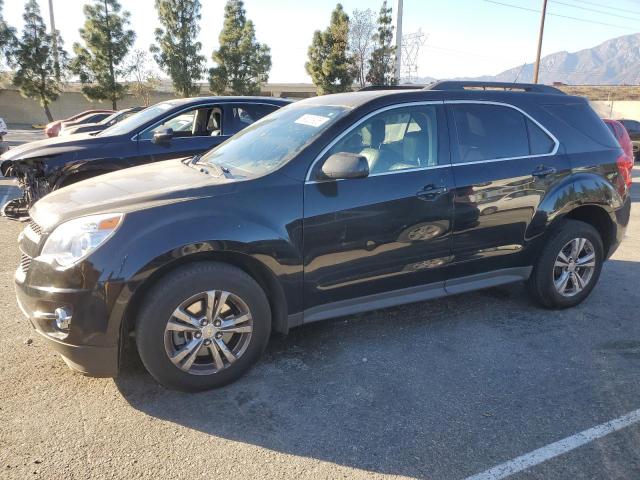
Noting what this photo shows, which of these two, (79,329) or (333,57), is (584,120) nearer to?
(79,329)

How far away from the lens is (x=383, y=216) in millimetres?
3488

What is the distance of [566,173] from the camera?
4.27 m

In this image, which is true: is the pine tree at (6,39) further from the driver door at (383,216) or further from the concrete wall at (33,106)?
the driver door at (383,216)

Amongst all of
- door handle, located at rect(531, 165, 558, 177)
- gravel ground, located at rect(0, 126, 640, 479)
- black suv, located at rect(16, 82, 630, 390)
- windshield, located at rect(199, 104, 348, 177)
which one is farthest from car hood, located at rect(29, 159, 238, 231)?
door handle, located at rect(531, 165, 558, 177)

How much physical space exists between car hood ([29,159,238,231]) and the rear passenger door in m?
1.81

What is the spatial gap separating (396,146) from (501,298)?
6.80 feet

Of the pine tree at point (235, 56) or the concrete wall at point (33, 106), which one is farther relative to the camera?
the concrete wall at point (33, 106)

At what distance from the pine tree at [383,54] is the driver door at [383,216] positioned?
2962 centimetres

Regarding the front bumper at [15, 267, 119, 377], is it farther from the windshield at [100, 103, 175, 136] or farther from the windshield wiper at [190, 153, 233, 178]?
the windshield at [100, 103, 175, 136]

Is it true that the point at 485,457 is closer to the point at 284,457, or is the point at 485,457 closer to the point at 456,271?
the point at 284,457

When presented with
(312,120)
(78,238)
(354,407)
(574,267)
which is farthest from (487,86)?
(78,238)

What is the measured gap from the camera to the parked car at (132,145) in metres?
6.23

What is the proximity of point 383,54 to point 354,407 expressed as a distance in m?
32.3

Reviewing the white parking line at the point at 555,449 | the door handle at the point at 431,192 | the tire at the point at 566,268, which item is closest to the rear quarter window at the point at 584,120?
the tire at the point at 566,268
